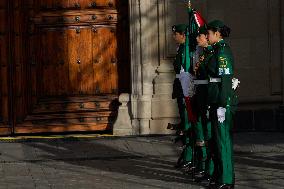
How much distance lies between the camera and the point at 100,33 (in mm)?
15617

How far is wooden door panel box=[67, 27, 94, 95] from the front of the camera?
1556 centimetres

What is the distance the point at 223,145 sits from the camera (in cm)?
989

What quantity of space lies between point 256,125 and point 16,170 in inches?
207

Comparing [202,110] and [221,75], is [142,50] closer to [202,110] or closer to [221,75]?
[202,110]

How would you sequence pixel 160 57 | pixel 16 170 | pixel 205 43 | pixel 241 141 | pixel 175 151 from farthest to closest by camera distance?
pixel 160 57, pixel 241 141, pixel 175 151, pixel 16 170, pixel 205 43

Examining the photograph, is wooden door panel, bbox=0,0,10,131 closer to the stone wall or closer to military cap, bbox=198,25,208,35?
the stone wall

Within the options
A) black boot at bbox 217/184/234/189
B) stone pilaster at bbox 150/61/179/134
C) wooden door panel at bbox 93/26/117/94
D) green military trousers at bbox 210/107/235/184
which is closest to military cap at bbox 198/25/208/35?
green military trousers at bbox 210/107/235/184

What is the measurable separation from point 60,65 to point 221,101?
640 cm

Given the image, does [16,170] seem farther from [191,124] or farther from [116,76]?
[116,76]

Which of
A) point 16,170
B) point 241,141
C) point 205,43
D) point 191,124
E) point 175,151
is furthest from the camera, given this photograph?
point 241,141

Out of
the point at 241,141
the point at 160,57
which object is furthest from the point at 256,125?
the point at 160,57

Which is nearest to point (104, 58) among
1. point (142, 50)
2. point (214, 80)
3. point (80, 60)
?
point (80, 60)

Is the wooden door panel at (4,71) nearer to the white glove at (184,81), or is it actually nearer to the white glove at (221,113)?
the white glove at (184,81)

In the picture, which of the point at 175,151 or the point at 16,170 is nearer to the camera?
the point at 16,170
